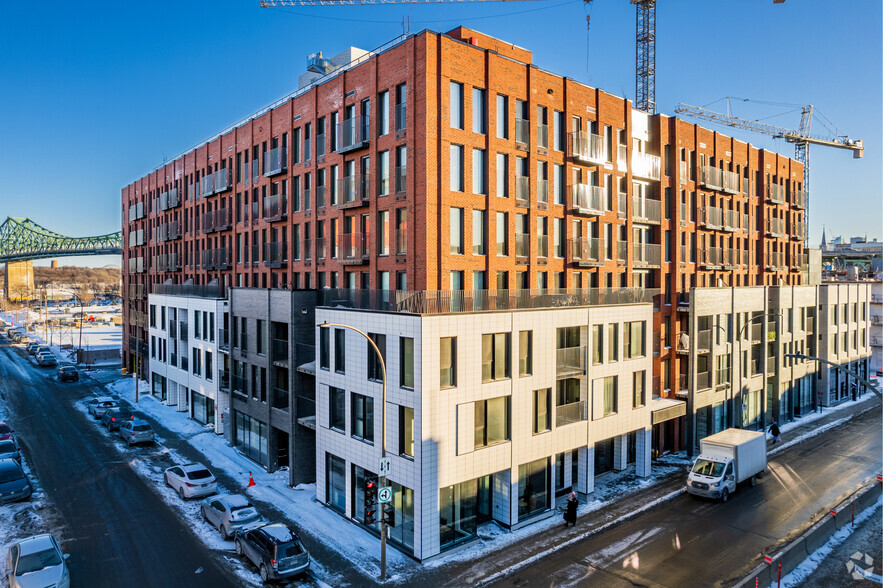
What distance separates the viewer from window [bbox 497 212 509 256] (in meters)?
28.5

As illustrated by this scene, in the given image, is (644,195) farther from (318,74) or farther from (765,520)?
(318,74)

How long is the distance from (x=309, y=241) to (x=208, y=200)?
18318 mm

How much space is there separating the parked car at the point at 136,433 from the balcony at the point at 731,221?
46678mm

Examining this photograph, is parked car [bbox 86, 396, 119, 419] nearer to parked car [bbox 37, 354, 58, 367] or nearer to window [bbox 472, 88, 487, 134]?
parked car [bbox 37, 354, 58, 367]

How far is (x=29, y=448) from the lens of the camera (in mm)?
35656

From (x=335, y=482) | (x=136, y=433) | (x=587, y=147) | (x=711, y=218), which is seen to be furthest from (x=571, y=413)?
(x=136, y=433)

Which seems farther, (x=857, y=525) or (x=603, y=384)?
(x=603, y=384)

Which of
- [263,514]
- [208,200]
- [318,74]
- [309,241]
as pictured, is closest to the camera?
[263,514]

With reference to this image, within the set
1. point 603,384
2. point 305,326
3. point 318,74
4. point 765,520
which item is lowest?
point 765,520

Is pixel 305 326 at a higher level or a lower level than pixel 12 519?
higher

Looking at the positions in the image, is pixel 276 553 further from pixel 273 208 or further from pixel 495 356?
pixel 273 208

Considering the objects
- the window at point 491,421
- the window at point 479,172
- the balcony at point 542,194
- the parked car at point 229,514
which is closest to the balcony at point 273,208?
the window at point 479,172

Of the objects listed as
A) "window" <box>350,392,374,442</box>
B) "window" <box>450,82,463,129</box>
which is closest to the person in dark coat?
"window" <box>350,392,374,442</box>

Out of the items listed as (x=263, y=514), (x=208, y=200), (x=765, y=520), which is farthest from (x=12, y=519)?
(x=765, y=520)
